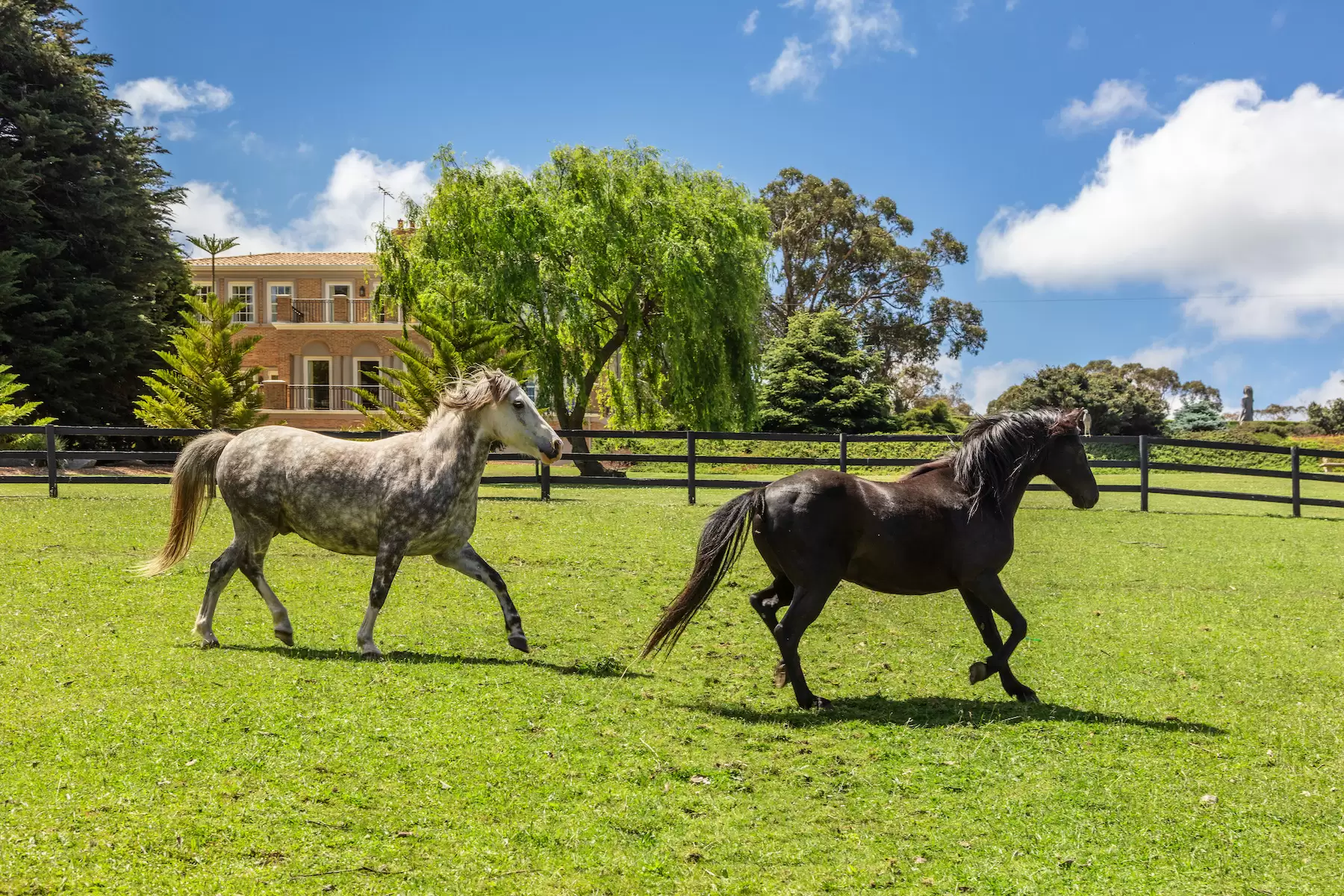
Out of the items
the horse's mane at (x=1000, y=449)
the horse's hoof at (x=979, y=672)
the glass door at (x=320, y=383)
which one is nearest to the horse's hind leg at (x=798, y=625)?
the horse's hoof at (x=979, y=672)

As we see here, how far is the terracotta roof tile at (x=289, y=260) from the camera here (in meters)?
44.5

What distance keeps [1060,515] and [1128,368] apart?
6778cm

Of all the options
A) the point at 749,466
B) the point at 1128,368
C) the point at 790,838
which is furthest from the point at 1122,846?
the point at 1128,368

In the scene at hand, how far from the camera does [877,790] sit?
5000 mm

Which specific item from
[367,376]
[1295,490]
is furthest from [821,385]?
[1295,490]

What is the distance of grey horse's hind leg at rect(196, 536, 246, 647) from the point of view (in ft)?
24.6

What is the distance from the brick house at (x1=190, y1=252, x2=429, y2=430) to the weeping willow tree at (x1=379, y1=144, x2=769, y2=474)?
39.5 ft

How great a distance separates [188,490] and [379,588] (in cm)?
183

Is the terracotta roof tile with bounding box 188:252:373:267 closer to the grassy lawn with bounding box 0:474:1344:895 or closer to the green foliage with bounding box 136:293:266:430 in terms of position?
the green foliage with bounding box 136:293:266:430

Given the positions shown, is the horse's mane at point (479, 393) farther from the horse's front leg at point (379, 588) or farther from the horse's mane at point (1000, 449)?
the horse's mane at point (1000, 449)

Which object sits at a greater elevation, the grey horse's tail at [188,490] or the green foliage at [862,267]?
the green foliage at [862,267]

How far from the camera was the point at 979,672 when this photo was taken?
6391 mm

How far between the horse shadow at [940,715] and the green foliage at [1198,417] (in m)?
53.8

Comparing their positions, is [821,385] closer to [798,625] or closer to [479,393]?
[479,393]
